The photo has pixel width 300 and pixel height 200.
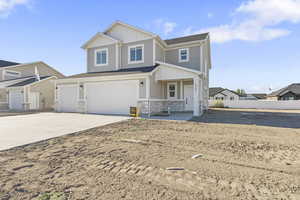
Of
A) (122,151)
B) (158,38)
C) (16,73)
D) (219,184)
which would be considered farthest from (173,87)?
(16,73)

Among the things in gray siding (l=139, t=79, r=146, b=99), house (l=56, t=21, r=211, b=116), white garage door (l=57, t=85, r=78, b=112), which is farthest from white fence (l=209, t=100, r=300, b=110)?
white garage door (l=57, t=85, r=78, b=112)

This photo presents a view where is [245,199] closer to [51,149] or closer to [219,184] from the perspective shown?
[219,184]

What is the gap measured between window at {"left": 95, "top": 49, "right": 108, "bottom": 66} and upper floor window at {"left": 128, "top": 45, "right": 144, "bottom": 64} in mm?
2678

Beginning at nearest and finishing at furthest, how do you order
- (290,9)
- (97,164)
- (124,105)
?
(97,164) < (290,9) < (124,105)

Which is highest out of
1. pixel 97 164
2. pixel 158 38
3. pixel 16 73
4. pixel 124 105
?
pixel 158 38

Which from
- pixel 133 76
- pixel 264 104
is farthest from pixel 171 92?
pixel 264 104

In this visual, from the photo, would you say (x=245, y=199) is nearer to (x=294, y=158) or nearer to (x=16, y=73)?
(x=294, y=158)

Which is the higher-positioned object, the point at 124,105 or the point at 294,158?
the point at 124,105

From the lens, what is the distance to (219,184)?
238 centimetres

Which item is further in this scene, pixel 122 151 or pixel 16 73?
pixel 16 73

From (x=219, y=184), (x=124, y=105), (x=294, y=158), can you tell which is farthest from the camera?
(x=124, y=105)

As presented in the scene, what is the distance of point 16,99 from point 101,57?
41.8 ft

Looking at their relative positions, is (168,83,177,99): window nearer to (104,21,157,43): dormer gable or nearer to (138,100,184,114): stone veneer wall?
(138,100,184,114): stone veneer wall

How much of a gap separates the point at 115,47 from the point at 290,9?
42.6ft
